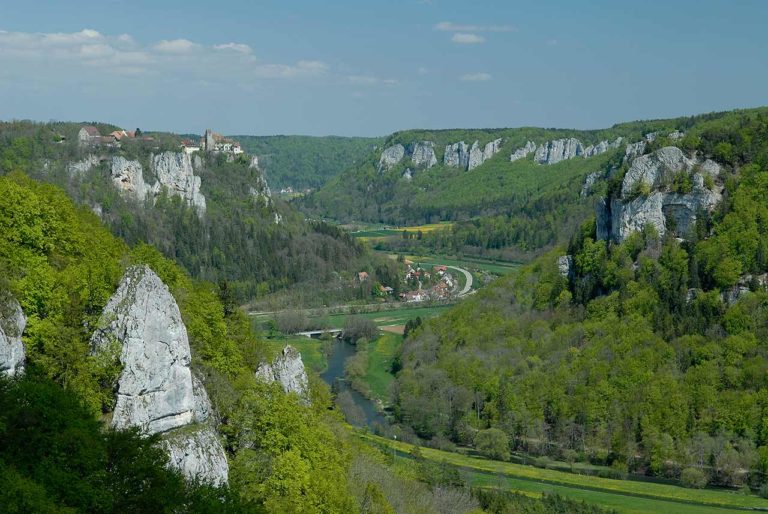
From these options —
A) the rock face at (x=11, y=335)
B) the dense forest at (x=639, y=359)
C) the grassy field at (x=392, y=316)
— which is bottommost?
the grassy field at (x=392, y=316)

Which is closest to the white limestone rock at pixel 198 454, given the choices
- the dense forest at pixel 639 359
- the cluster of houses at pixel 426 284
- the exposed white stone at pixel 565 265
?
the dense forest at pixel 639 359

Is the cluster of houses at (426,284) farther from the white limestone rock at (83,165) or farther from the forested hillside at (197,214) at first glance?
the white limestone rock at (83,165)

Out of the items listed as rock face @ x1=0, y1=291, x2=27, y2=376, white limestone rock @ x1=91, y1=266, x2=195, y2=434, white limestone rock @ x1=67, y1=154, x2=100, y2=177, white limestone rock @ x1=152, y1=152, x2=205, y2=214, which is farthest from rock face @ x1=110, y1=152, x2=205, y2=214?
rock face @ x1=0, y1=291, x2=27, y2=376

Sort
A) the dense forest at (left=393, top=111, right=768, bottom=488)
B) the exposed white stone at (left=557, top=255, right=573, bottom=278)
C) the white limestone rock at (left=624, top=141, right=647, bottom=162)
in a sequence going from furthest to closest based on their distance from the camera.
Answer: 1. the white limestone rock at (left=624, top=141, right=647, bottom=162)
2. the exposed white stone at (left=557, top=255, right=573, bottom=278)
3. the dense forest at (left=393, top=111, right=768, bottom=488)

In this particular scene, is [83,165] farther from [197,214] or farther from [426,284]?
[426,284]

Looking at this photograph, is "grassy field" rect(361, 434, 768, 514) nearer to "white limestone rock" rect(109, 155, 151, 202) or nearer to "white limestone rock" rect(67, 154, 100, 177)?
"white limestone rock" rect(67, 154, 100, 177)

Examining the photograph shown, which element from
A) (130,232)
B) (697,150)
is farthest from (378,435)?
(130,232)

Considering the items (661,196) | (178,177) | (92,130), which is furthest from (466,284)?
(92,130)
